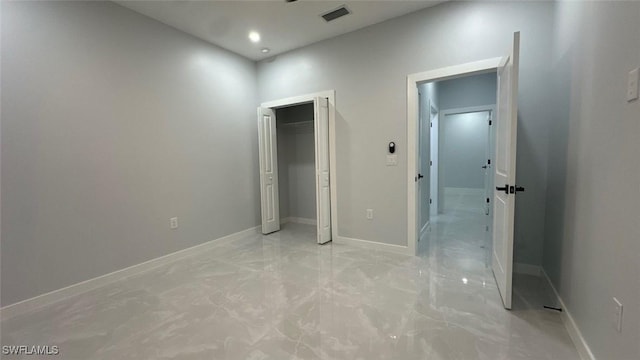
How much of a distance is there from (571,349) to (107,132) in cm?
415

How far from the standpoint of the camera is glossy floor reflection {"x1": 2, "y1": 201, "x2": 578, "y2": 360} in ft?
5.56

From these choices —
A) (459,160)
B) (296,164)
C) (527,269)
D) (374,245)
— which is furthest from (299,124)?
(459,160)

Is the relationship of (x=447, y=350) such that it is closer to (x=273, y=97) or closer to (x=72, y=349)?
(x=72, y=349)

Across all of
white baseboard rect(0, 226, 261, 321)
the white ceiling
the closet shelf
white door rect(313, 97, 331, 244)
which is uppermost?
the white ceiling

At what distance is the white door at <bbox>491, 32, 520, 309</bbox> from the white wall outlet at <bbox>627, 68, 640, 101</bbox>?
0.77 m

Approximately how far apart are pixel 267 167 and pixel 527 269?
3573 millimetres

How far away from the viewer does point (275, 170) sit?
4.46m

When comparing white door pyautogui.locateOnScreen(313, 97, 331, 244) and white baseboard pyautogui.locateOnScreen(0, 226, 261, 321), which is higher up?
white door pyautogui.locateOnScreen(313, 97, 331, 244)

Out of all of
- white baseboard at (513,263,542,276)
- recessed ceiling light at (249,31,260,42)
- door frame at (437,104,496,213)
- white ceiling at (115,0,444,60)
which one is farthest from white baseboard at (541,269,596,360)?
recessed ceiling light at (249,31,260,42)

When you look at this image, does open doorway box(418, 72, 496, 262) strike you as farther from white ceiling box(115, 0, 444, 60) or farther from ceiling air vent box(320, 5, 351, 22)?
ceiling air vent box(320, 5, 351, 22)

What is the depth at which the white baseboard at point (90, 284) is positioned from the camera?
2171 millimetres

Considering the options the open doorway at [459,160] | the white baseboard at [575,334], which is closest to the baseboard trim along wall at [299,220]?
the open doorway at [459,160]

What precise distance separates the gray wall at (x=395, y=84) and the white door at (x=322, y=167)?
174mm

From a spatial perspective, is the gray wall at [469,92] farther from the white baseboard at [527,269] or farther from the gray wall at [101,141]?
the gray wall at [101,141]
